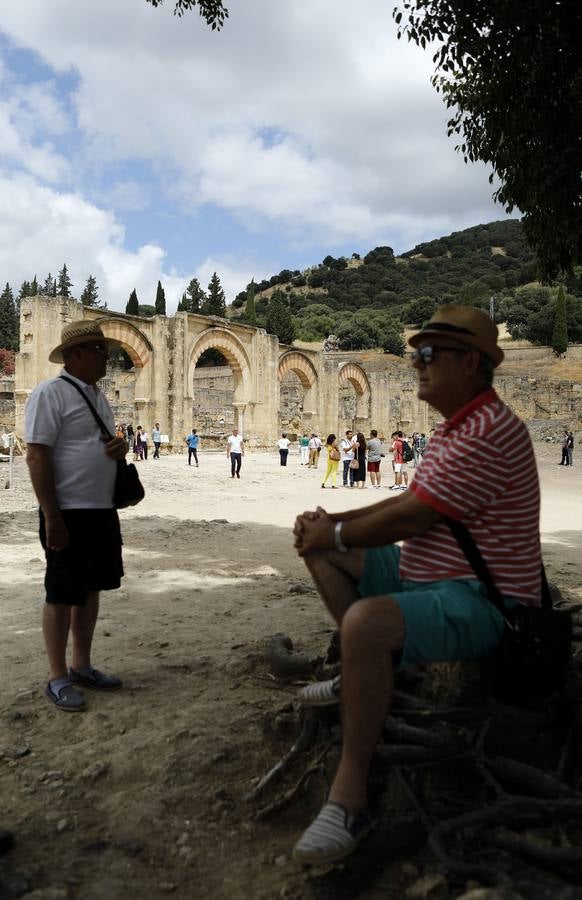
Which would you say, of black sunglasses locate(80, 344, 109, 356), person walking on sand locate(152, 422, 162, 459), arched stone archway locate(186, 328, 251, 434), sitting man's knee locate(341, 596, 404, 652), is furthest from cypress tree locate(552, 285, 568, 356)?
sitting man's knee locate(341, 596, 404, 652)

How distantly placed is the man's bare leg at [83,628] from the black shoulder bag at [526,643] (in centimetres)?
211

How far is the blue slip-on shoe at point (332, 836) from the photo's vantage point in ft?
6.22

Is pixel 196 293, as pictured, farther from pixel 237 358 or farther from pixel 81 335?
pixel 81 335

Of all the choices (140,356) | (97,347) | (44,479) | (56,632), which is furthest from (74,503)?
(140,356)

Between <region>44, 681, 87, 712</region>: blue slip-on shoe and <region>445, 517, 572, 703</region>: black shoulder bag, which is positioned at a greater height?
<region>445, 517, 572, 703</region>: black shoulder bag

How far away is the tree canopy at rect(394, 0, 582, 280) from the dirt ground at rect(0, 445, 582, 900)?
10.7ft

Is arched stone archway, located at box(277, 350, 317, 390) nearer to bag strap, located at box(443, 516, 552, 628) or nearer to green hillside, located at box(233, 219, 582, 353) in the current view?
green hillside, located at box(233, 219, 582, 353)

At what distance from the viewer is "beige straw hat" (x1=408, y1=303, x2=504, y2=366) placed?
2.36 metres

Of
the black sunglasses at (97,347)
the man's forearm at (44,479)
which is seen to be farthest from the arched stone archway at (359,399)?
the man's forearm at (44,479)

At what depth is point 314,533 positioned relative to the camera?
2.37 m

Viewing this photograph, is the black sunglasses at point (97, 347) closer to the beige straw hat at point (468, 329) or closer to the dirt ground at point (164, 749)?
the dirt ground at point (164, 749)

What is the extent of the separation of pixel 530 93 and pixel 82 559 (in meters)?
4.29

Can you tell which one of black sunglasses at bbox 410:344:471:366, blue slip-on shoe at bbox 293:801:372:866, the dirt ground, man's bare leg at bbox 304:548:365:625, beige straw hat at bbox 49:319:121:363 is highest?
beige straw hat at bbox 49:319:121:363

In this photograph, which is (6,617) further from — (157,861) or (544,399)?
Answer: (544,399)
